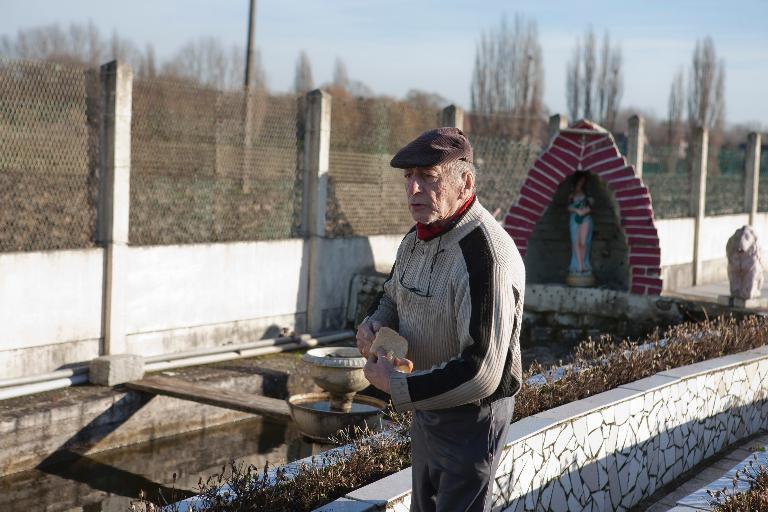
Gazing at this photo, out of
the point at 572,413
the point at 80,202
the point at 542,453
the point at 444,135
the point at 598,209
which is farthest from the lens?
the point at 598,209

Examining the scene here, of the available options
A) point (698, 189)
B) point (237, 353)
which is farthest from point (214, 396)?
point (698, 189)

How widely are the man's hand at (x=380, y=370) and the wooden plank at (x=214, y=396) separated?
4669 millimetres

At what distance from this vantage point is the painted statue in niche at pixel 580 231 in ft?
40.7

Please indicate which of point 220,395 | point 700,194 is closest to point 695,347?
point 220,395

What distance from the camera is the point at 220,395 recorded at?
843 centimetres

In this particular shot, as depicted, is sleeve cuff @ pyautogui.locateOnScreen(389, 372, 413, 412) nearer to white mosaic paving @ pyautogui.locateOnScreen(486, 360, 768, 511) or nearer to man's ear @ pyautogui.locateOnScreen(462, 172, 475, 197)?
man's ear @ pyautogui.locateOnScreen(462, 172, 475, 197)

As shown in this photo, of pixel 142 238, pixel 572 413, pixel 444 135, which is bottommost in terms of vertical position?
pixel 572 413

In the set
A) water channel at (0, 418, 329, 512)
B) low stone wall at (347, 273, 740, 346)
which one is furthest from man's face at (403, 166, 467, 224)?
low stone wall at (347, 273, 740, 346)

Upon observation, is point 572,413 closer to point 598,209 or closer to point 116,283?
point 116,283

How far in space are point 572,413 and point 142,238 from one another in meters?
5.34

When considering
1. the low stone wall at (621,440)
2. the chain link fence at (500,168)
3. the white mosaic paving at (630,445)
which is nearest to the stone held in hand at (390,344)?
the low stone wall at (621,440)

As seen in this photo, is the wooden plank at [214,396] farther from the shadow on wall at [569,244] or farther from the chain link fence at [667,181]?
the chain link fence at [667,181]

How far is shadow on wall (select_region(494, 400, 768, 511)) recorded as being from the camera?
17.6 ft

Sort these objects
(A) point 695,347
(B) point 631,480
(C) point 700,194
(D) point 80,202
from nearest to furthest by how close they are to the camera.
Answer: (B) point 631,480 → (A) point 695,347 → (D) point 80,202 → (C) point 700,194
